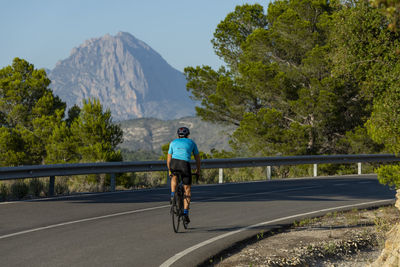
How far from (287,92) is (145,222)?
21.6 m

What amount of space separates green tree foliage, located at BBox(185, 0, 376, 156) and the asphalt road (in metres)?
12.8

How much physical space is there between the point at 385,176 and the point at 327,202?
163 cm

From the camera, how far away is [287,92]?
2970 cm

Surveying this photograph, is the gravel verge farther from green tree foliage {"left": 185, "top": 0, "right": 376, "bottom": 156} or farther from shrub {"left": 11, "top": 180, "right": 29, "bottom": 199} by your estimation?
green tree foliage {"left": 185, "top": 0, "right": 376, "bottom": 156}

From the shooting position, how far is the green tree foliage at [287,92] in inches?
1114

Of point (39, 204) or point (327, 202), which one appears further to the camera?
point (327, 202)

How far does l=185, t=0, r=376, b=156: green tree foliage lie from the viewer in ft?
92.8

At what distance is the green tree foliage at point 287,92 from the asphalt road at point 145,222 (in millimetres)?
12767

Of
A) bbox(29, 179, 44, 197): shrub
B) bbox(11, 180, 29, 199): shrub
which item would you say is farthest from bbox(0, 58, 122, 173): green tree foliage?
bbox(11, 180, 29, 199): shrub

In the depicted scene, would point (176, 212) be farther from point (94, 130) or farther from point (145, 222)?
point (94, 130)

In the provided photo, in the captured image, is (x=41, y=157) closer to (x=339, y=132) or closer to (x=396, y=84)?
(x=339, y=132)

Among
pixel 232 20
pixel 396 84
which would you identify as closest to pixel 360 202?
pixel 396 84

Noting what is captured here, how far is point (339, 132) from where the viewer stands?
3016cm

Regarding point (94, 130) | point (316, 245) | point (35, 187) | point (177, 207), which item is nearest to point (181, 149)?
point (177, 207)
